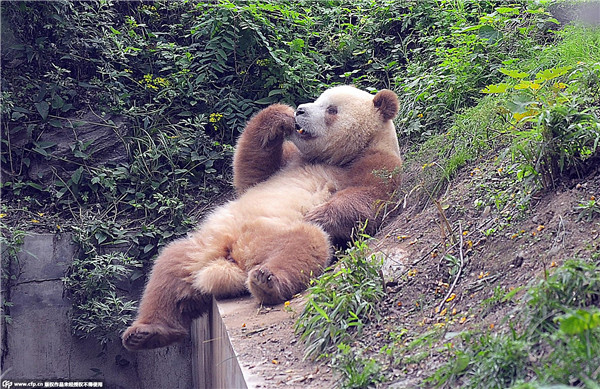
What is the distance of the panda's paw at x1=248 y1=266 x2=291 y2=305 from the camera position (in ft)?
12.6

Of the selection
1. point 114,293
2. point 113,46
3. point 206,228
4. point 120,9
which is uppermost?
point 120,9

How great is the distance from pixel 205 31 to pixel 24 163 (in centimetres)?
244

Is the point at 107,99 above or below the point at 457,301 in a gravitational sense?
above

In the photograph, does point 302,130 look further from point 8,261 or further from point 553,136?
point 8,261

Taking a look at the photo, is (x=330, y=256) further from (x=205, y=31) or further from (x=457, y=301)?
(x=205, y=31)

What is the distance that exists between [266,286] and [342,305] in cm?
72

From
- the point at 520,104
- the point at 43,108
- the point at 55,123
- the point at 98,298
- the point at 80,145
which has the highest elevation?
the point at 43,108

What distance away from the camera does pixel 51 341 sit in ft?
19.6

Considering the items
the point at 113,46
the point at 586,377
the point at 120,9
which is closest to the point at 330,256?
the point at 586,377

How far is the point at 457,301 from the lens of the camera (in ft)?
10.2

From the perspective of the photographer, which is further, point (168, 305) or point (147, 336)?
point (168, 305)

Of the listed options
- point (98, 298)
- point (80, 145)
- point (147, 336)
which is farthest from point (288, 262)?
point (80, 145)

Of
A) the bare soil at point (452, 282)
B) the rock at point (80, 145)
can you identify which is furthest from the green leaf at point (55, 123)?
the bare soil at point (452, 282)

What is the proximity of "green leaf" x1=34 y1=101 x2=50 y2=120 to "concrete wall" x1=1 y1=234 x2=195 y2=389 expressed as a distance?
131 cm
